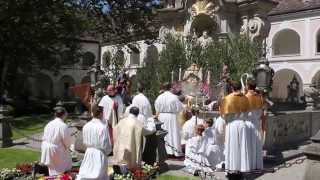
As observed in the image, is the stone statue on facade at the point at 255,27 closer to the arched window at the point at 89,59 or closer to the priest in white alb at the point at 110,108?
the priest in white alb at the point at 110,108

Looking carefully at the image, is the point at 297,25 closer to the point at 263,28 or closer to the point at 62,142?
the point at 263,28

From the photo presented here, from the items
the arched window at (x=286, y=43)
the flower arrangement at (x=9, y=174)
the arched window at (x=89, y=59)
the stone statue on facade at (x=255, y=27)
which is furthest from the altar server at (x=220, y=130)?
the arched window at (x=89, y=59)

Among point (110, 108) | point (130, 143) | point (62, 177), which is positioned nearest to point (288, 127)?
point (110, 108)

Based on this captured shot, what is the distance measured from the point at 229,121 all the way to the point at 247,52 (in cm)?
829

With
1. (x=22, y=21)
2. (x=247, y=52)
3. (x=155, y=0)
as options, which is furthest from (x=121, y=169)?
(x=155, y=0)

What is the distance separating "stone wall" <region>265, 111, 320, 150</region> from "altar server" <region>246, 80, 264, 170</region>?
66.1 inches

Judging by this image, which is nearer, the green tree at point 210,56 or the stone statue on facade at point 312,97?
the green tree at point 210,56

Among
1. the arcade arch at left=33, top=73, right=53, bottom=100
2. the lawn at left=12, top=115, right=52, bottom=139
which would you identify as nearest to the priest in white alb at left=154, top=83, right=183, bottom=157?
the lawn at left=12, top=115, right=52, bottom=139

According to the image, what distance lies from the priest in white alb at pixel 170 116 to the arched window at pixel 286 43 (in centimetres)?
3185

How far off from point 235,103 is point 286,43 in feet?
120

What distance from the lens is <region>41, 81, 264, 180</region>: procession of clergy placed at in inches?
393

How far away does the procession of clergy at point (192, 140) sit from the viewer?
9.98 metres

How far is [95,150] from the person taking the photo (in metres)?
9.95

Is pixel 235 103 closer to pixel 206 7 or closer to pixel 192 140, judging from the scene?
pixel 192 140
